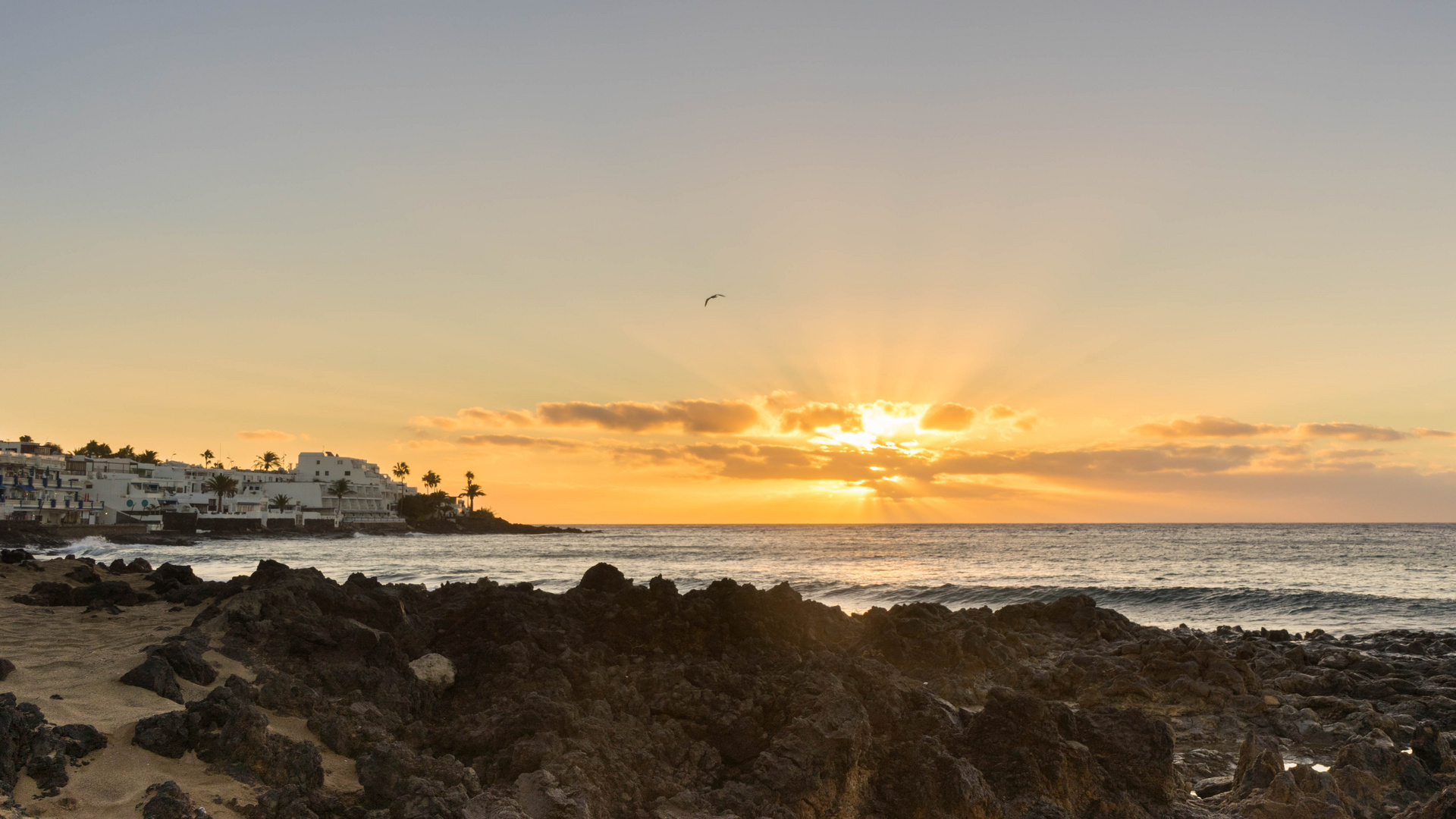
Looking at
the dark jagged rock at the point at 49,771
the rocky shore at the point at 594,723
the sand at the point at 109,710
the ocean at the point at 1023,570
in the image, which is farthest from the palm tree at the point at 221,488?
the dark jagged rock at the point at 49,771

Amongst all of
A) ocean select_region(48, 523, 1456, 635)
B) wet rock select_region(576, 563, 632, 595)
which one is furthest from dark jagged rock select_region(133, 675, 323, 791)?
→ ocean select_region(48, 523, 1456, 635)

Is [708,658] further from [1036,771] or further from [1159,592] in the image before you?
[1159,592]

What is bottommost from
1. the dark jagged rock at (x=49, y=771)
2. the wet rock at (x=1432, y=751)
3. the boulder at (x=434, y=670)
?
the wet rock at (x=1432, y=751)

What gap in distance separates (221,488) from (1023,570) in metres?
123

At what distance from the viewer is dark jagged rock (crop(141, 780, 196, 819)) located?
5.90 meters

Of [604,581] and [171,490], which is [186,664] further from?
[171,490]

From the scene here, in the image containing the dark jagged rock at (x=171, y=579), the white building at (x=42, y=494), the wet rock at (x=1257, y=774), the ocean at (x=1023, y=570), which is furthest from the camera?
the white building at (x=42, y=494)

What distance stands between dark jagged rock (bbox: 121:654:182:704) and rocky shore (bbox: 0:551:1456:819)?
25mm

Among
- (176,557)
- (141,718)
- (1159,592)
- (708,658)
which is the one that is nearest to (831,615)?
(708,658)

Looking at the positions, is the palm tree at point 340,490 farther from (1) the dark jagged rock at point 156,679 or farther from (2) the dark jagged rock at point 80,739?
(2) the dark jagged rock at point 80,739

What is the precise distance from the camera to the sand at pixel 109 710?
6.04 m

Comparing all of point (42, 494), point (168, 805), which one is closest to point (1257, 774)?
point (168, 805)

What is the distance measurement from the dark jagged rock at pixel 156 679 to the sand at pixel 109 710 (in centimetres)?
7

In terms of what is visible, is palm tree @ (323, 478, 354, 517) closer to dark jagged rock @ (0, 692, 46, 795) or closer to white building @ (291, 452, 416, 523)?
white building @ (291, 452, 416, 523)
